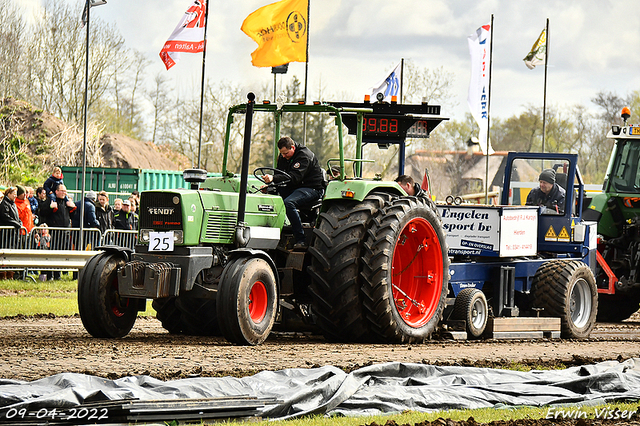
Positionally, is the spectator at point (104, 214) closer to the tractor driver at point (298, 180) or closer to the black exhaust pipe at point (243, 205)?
the tractor driver at point (298, 180)

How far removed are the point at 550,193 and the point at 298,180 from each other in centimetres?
502

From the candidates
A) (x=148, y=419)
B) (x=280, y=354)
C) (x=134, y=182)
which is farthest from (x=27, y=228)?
(x=134, y=182)

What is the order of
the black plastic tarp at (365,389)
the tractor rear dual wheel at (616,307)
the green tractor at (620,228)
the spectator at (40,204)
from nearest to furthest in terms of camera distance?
the black plastic tarp at (365,389)
the green tractor at (620,228)
the tractor rear dual wheel at (616,307)
the spectator at (40,204)

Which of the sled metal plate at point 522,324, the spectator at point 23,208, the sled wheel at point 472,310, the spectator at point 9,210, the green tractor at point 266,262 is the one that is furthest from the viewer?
the spectator at point 23,208

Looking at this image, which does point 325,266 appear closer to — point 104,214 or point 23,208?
point 23,208

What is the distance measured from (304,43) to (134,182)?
45.5 feet

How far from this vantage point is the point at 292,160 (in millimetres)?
9992

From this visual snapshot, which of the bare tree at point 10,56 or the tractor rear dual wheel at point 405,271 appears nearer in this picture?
the tractor rear dual wheel at point 405,271

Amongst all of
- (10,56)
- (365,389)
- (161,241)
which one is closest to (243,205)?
(161,241)

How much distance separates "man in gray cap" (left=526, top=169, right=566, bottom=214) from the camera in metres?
13.2

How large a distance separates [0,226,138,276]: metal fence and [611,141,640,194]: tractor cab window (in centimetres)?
989

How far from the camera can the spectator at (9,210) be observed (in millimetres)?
17391

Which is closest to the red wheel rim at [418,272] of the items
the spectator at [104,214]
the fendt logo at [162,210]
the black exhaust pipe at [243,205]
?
the black exhaust pipe at [243,205]

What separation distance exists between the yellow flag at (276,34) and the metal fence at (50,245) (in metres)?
5.65
